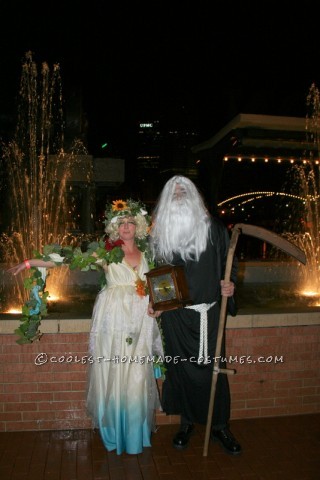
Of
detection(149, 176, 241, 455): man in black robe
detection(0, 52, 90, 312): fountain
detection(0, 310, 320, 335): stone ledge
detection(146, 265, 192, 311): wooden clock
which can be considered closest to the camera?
detection(146, 265, 192, 311): wooden clock

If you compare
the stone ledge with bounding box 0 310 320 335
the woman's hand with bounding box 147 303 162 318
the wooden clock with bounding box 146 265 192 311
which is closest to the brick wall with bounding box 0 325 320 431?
the stone ledge with bounding box 0 310 320 335

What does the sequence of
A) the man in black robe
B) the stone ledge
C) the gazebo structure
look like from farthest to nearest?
the gazebo structure, the stone ledge, the man in black robe

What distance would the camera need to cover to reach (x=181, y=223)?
11.3 ft

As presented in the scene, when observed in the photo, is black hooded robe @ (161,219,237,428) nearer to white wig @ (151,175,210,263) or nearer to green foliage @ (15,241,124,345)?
white wig @ (151,175,210,263)

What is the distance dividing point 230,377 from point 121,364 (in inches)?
46.2

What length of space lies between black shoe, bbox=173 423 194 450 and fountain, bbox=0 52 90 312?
6956 mm

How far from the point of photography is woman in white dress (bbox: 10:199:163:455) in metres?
3.32

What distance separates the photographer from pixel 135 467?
320 cm

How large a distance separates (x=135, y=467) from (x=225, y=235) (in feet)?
6.47

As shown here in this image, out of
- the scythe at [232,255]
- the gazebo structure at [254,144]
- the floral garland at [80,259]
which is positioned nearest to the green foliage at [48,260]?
the floral garland at [80,259]

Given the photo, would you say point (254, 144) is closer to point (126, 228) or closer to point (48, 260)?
point (126, 228)

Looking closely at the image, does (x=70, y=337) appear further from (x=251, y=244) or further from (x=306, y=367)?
(x=251, y=244)

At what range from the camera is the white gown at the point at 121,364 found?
3.32 m

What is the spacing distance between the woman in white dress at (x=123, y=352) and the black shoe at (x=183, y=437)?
235 mm
